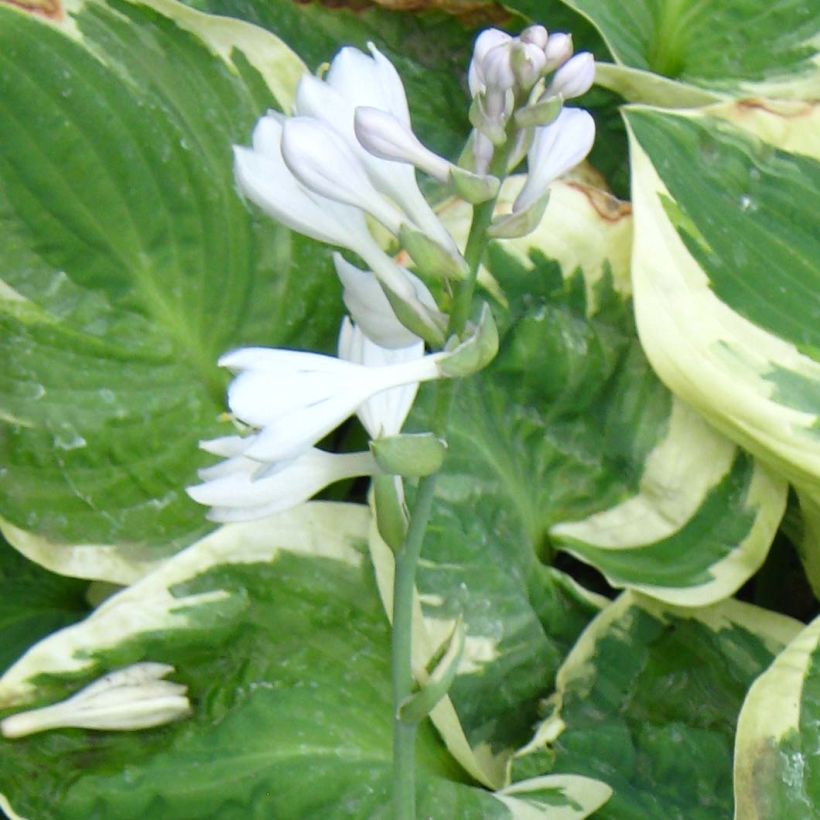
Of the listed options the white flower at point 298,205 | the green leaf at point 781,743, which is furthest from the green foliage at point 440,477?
the white flower at point 298,205

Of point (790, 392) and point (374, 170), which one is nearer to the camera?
point (374, 170)

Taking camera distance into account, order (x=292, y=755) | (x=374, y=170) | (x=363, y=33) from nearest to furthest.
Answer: (x=374, y=170) → (x=292, y=755) → (x=363, y=33)

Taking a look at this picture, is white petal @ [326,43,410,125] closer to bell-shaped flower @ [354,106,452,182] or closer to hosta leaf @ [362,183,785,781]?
bell-shaped flower @ [354,106,452,182]

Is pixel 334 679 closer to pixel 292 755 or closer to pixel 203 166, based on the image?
pixel 292 755

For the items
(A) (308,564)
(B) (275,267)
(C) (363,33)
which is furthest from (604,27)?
(A) (308,564)

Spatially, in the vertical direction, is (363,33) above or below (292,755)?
above

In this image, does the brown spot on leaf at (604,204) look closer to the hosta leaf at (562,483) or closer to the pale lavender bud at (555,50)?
the hosta leaf at (562,483)

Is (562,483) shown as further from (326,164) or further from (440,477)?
(326,164)

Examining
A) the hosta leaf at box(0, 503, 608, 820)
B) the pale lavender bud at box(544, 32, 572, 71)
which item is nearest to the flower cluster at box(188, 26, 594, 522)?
the pale lavender bud at box(544, 32, 572, 71)
